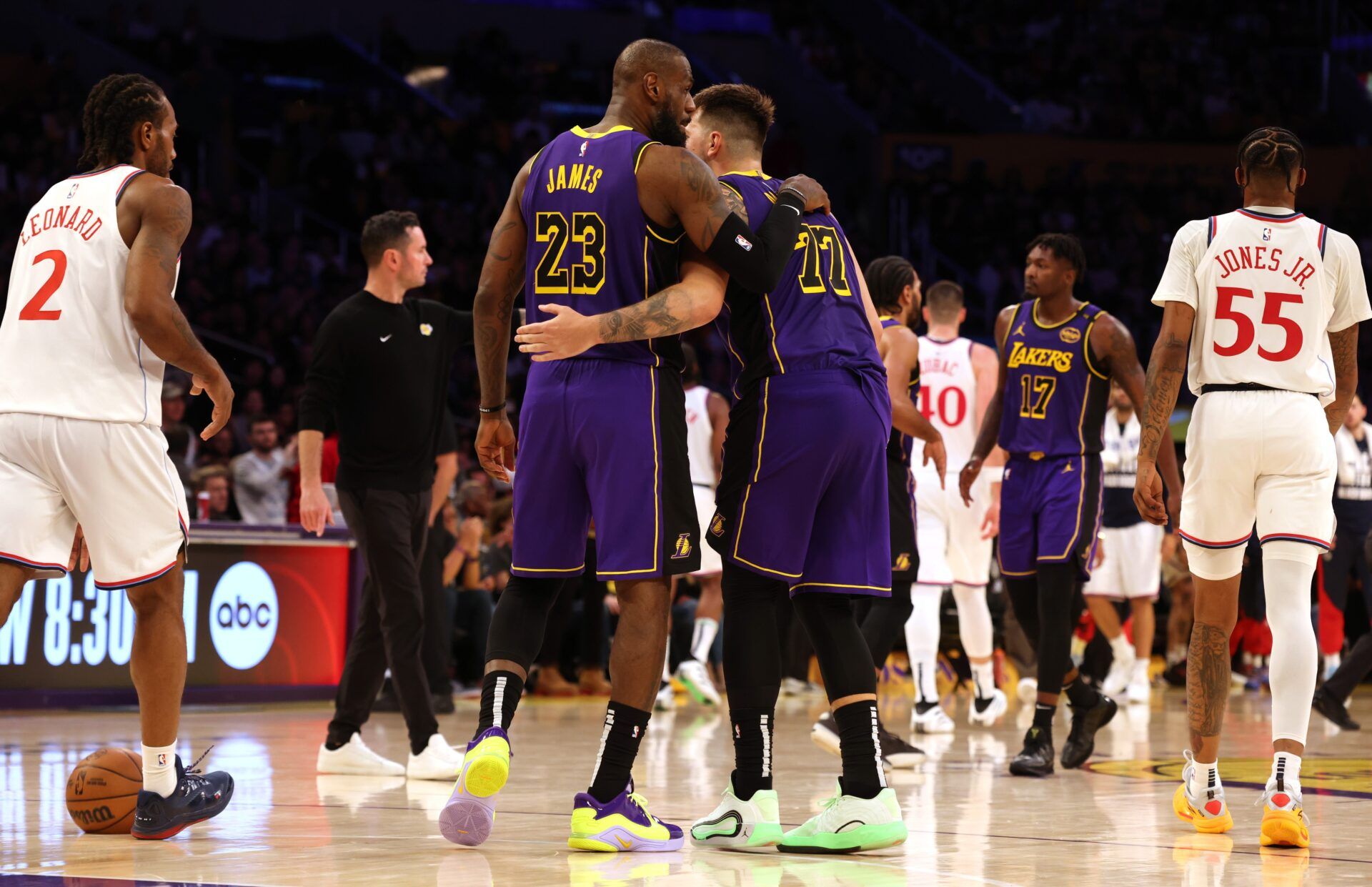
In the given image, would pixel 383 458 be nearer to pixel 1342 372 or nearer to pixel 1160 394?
pixel 1160 394

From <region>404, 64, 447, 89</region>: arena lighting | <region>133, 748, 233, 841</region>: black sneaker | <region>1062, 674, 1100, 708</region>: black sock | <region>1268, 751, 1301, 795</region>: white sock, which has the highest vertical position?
<region>404, 64, 447, 89</region>: arena lighting

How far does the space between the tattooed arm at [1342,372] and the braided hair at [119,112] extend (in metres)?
3.95

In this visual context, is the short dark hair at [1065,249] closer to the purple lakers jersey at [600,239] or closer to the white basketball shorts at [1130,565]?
the purple lakers jersey at [600,239]

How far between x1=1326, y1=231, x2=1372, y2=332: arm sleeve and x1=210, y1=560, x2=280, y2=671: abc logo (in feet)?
23.6

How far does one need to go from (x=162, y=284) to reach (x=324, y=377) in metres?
2.16

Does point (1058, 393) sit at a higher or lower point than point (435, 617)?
higher

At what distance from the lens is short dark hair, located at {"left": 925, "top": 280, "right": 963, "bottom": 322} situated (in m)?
9.75

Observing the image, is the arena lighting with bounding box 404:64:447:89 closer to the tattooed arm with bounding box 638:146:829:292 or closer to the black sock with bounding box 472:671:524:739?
the tattooed arm with bounding box 638:146:829:292

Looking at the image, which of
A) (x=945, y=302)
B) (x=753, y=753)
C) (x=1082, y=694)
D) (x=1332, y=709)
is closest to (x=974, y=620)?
(x=945, y=302)

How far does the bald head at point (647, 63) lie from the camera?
4754 millimetres

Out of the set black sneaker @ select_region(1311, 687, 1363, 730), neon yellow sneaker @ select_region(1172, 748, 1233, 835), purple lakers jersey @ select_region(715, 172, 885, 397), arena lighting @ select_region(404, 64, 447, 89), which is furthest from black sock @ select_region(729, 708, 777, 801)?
arena lighting @ select_region(404, 64, 447, 89)

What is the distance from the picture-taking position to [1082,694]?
24.1 feet

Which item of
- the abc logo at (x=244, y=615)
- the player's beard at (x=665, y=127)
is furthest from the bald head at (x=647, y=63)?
the abc logo at (x=244, y=615)

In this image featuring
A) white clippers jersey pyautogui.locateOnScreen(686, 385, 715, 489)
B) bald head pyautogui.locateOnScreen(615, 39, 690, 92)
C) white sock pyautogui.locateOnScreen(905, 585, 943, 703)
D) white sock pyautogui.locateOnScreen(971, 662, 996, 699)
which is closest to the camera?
bald head pyautogui.locateOnScreen(615, 39, 690, 92)
